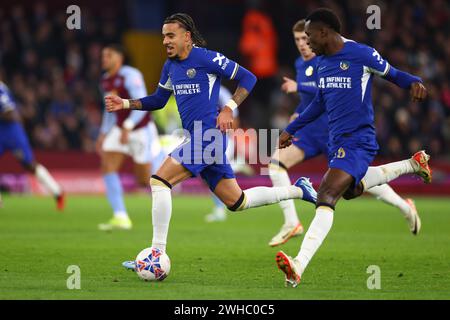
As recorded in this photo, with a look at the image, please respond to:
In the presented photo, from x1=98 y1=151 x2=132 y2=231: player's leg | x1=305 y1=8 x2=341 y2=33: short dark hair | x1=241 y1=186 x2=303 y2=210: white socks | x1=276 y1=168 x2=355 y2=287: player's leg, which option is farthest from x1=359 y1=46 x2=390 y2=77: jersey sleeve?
x1=98 y1=151 x2=132 y2=231: player's leg

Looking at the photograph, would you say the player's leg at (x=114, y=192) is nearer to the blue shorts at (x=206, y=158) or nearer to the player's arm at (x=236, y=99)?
the blue shorts at (x=206, y=158)

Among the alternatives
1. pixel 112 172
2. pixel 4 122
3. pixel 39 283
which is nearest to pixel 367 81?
pixel 39 283

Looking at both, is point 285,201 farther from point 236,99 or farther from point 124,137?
point 124,137

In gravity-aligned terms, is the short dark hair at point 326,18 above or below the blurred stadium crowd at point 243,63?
below

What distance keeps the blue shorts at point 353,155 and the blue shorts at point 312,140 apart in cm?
317

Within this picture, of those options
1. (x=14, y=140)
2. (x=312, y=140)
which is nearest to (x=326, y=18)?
(x=312, y=140)

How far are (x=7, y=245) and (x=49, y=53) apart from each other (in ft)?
49.8

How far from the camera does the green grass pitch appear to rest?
300 inches

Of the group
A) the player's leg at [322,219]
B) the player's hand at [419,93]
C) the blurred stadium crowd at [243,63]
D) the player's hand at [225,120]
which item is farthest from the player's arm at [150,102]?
the blurred stadium crowd at [243,63]

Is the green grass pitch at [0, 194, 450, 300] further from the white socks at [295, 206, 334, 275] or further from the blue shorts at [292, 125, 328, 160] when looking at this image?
the blue shorts at [292, 125, 328, 160]

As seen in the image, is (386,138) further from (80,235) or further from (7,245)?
(7,245)

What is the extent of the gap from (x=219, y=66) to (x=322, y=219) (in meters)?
1.84

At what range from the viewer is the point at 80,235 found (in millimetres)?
12703

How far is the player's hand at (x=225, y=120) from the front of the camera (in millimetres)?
8500
